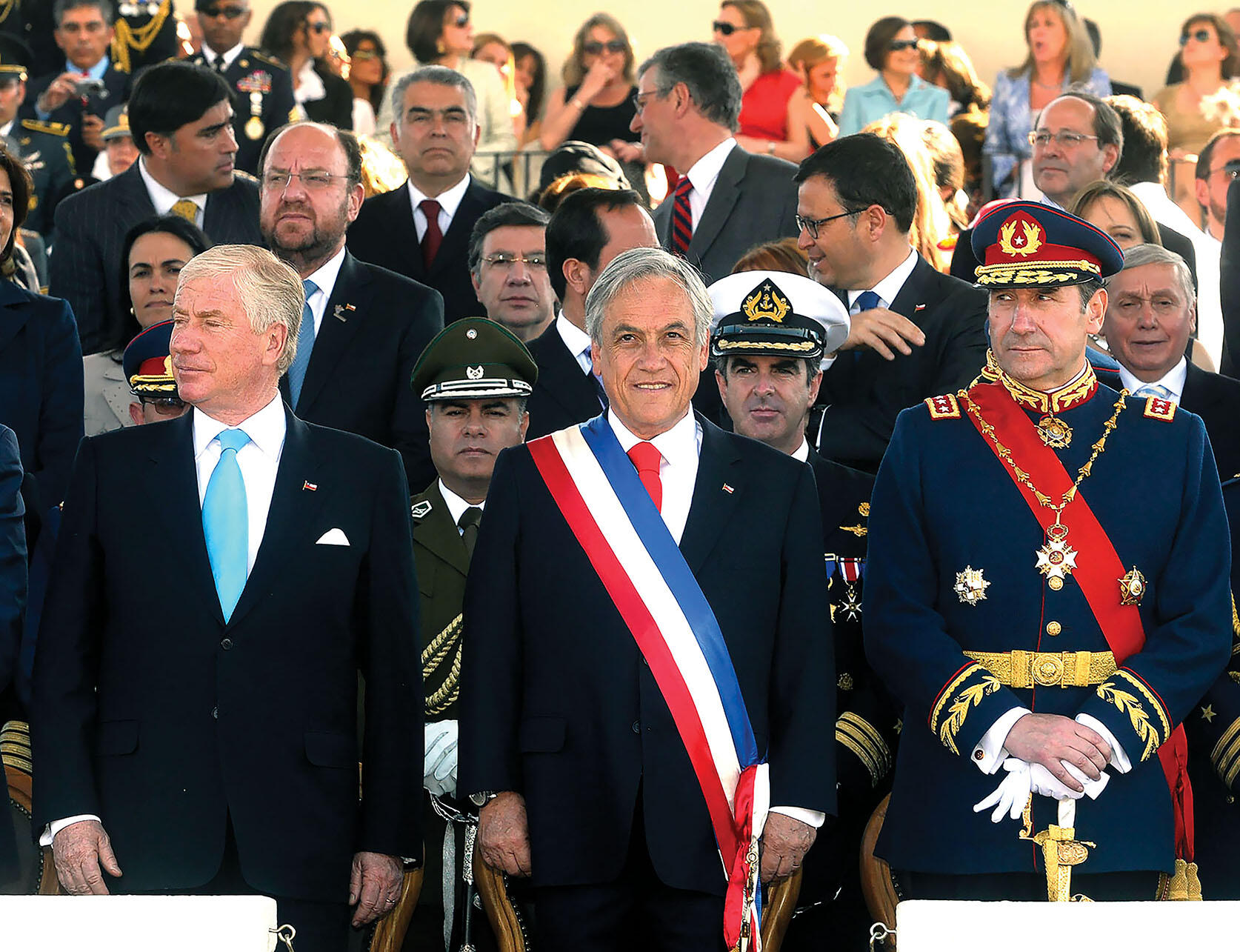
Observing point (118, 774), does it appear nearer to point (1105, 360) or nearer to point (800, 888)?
point (800, 888)

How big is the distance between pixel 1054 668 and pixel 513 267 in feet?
9.45

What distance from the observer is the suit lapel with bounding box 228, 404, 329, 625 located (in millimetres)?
3875

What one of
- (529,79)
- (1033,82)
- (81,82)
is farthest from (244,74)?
(1033,82)

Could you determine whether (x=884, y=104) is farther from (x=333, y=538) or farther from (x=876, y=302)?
(x=333, y=538)

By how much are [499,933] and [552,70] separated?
8.77 m

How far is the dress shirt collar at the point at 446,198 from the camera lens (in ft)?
22.5

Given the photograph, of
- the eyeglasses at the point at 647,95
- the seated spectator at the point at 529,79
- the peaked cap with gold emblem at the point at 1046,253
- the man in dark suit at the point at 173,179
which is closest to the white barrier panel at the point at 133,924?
the peaked cap with gold emblem at the point at 1046,253

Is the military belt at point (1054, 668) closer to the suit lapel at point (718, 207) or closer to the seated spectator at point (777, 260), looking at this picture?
the seated spectator at point (777, 260)

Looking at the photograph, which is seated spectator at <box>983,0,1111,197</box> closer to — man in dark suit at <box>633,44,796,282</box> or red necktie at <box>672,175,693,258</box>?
man in dark suit at <box>633,44,796,282</box>

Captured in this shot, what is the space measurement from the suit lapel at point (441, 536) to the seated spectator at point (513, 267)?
140 cm

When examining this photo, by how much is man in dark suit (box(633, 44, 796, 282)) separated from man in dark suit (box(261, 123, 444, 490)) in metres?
1.25

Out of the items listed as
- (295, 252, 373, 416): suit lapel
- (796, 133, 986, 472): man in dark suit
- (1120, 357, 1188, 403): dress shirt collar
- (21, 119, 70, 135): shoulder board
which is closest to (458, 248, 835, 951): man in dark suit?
(796, 133, 986, 472): man in dark suit

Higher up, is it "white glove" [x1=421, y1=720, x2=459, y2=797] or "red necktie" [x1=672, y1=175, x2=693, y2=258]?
"red necktie" [x1=672, y1=175, x2=693, y2=258]

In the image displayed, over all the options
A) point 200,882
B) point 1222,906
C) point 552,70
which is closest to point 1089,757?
point 1222,906
